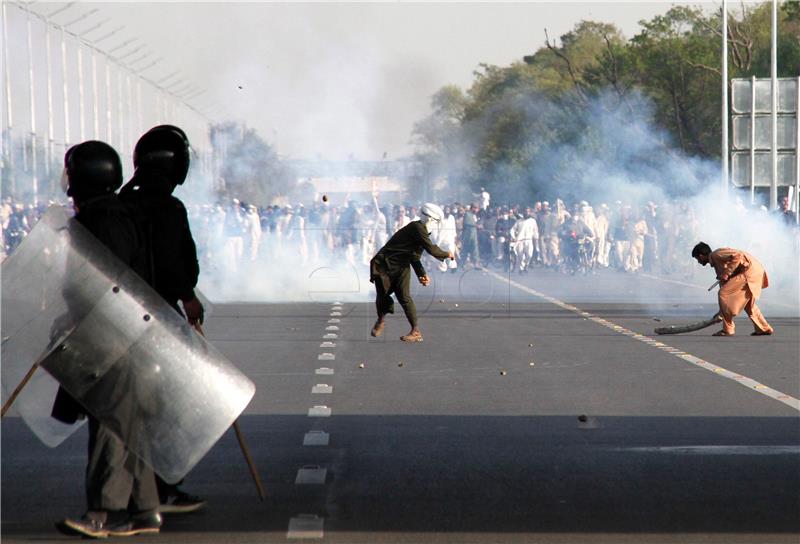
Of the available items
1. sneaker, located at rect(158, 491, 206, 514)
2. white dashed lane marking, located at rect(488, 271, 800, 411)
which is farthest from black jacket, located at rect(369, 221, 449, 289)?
sneaker, located at rect(158, 491, 206, 514)

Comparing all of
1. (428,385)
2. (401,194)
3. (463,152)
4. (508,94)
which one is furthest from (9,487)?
(508,94)

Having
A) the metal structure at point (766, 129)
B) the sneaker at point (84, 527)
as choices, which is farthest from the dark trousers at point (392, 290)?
the sneaker at point (84, 527)

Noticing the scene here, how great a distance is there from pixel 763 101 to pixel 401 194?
132 ft

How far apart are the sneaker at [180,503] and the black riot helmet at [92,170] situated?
1464mm

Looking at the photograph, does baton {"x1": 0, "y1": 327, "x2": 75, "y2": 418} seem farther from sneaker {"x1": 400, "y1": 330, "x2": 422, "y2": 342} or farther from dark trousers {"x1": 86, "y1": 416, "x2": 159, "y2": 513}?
sneaker {"x1": 400, "y1": 330, "x2": 422, "y2": 342}

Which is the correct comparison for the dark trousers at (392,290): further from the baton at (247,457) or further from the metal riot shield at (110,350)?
the metal riot shield at (110,350)

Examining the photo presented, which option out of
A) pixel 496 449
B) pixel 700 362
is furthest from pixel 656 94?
pixel 496 449

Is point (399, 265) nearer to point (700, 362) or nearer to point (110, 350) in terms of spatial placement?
point (700, 362)

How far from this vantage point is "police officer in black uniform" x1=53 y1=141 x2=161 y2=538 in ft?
24.1

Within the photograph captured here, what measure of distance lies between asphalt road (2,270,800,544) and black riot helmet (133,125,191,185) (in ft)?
5.28

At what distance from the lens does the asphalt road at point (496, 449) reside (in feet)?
24.7

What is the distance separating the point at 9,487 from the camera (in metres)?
8.60

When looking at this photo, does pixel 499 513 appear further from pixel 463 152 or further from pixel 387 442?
pixel 463 152

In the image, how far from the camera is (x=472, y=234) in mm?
44844
